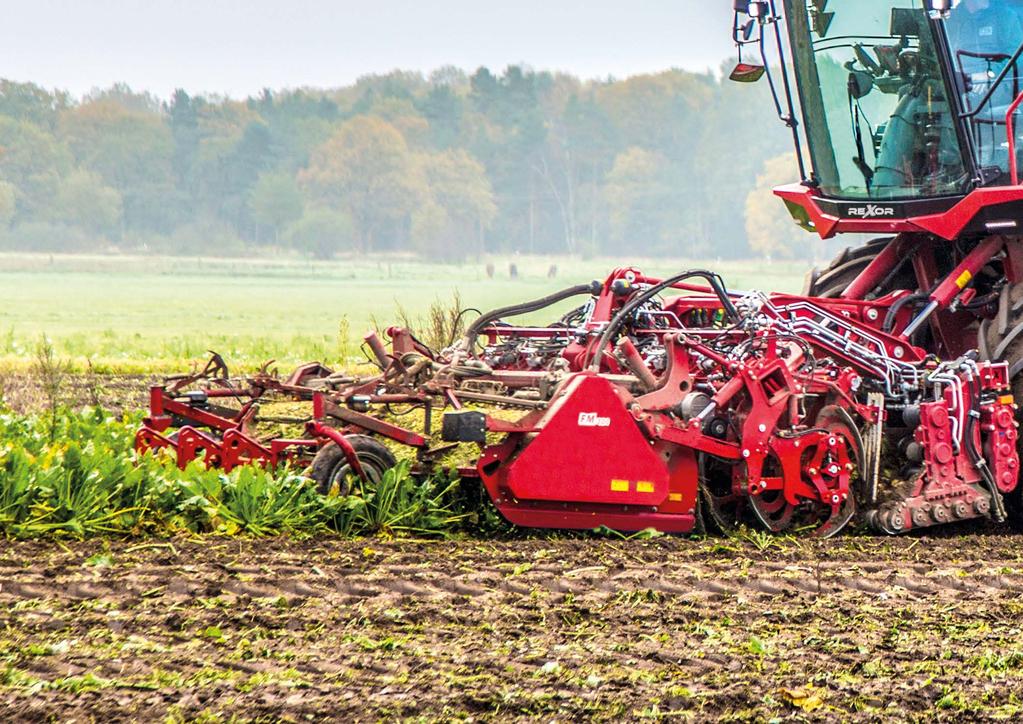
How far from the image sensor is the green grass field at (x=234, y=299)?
19.0m

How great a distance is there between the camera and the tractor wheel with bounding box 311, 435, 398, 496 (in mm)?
6667

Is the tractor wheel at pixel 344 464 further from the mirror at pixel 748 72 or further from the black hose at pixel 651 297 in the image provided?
the mirror at pixel 748 72

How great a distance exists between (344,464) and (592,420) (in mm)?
1197

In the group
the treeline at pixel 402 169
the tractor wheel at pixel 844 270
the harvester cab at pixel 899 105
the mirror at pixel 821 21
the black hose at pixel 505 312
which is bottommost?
the black hose at pixel 505 312

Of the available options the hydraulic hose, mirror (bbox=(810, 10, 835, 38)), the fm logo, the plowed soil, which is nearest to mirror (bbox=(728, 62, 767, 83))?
mirror (bbox=(810, 10, 835, 38))

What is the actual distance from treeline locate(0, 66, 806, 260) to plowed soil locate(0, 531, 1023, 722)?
4350 centimetres

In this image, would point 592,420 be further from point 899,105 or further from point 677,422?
point 899,105

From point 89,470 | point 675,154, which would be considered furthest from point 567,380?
point 675,154

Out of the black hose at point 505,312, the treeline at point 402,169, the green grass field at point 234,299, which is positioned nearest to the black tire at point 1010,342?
the black hose at point 505,312

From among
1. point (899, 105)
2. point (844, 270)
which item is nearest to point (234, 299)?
point (844, 270)

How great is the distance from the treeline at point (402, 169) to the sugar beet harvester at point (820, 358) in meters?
41.6

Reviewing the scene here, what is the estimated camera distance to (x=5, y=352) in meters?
17.9

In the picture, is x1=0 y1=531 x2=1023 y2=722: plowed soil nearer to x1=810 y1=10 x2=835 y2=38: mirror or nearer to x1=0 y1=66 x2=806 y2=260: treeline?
x1=810 y1=10 x2=835 y2=38: mirror

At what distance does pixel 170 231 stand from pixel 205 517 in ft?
147
